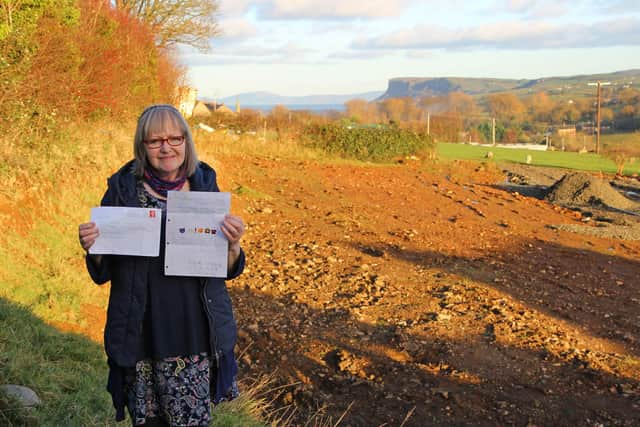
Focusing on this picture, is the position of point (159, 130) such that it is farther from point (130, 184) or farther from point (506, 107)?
point (506, 107)

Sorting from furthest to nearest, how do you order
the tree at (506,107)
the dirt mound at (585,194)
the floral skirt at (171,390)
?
1. the tree at (506,107)
2. the dirt mound at (585,194)
3. the floral skirt at (171,390)

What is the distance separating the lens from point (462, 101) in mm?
160375

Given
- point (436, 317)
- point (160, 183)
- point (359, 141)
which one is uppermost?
point (160, 183)

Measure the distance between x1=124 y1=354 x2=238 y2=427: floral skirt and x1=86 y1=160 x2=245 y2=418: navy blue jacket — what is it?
0.19ft

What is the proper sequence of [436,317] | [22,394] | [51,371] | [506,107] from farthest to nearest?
[506,107] → [436,317] → [51,371] → [22,394]

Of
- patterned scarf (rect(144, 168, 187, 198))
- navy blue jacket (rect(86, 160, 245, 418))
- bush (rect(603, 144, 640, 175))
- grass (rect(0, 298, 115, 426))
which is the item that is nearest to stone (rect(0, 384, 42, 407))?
grass (rect(0, 298, 115, 426))

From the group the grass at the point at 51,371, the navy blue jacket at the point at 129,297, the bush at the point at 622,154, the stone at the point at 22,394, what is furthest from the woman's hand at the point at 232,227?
the bush at the point at 622,154

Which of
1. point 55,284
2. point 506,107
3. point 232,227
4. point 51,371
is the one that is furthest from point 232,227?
point 506,107

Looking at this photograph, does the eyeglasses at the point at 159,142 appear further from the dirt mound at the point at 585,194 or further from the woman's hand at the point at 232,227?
the dirt mound at the point at 585,194

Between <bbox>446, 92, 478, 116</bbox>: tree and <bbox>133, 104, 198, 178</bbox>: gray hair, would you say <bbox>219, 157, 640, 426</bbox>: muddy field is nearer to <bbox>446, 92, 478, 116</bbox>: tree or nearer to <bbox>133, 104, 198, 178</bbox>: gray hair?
<bbox>133, 104, 198, 178</bbox>: gray hair

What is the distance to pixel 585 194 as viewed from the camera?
Answer: 19.7 metres

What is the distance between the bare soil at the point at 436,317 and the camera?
6.09 meters

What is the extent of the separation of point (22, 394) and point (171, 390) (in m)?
1.81

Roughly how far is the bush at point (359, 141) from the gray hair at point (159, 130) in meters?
25.7
